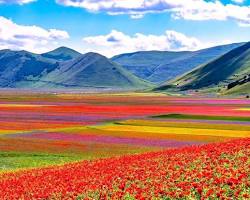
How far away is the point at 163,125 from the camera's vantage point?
278 feet

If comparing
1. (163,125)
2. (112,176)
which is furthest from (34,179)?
(163,125)

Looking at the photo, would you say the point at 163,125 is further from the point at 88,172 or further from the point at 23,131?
the point at 88,172

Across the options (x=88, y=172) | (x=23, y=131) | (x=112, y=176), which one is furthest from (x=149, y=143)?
(x=112, y=176)

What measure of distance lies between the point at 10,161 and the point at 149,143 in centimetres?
1833

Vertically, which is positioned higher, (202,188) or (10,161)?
(202,188)

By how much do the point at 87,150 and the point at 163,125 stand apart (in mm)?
34742

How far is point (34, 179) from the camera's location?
26766 millimetres

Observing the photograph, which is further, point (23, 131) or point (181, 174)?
point (23, 131)

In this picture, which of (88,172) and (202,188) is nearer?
(202,188)

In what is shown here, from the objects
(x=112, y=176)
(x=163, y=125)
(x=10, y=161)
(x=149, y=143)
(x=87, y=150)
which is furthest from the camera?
(x=163, y=125)

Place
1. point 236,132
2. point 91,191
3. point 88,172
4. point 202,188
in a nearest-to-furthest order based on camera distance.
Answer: point 202,188
point 91,191
point 88,172
point 236,132

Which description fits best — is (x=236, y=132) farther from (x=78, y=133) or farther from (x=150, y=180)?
(x=150, y=180)

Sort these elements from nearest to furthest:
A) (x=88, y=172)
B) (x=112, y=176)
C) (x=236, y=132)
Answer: (x=112, y=176)
(x=88, y=172)
(x=236, y=132)

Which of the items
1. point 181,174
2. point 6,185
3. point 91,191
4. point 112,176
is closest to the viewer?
point 91,191
